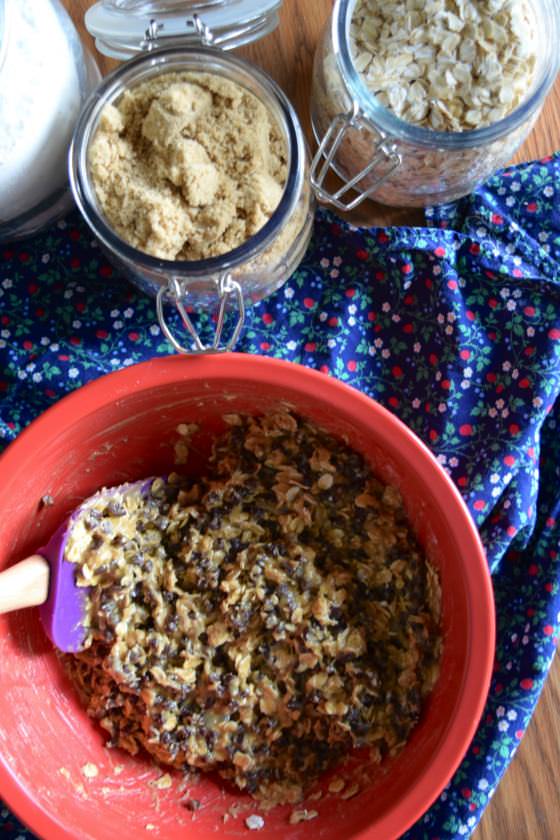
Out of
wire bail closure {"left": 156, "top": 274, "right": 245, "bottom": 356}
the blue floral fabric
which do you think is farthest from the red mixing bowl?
the blue floral fabric

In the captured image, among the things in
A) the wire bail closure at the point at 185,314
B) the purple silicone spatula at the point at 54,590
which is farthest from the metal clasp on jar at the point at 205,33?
the purple silicone spatula at the point at 54,590

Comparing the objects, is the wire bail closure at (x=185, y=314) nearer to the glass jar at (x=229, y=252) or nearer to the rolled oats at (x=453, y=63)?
the glass jar at (x=229, y=252)

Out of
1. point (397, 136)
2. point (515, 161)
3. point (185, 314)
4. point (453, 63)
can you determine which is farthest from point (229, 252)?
point (515, 161)

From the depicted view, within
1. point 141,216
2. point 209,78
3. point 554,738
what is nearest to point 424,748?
point 554,738

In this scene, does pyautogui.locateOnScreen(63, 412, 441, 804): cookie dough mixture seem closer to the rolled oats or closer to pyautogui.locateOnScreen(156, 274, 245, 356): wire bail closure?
pyautogui.locateOnScreen(156, 274, 245, 356): wire bail closure

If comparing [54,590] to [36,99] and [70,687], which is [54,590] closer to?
[70,687]

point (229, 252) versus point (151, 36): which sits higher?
point (151, 36)
